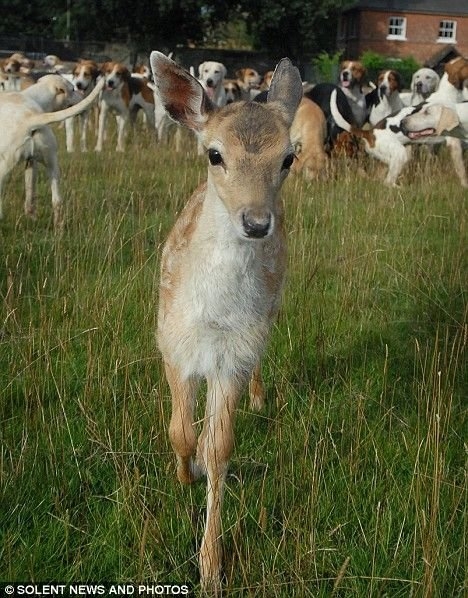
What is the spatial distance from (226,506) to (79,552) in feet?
1.90

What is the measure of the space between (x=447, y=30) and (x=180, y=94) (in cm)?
4562

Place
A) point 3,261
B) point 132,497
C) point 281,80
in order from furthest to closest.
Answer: point 3,261
point 281,80
point 132,497

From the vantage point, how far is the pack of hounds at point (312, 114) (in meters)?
6.48

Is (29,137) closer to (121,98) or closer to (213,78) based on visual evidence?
(121,98)

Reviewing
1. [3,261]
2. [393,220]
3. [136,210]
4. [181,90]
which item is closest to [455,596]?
[181,90]

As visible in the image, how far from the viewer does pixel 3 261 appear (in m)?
5.28

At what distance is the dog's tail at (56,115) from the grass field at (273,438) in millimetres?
1111

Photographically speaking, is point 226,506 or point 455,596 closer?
point 455,596

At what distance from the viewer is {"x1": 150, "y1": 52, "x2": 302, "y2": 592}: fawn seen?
2633mm

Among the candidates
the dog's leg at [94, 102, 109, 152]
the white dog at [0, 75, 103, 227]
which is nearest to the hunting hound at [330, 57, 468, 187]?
the dog's leg at [94, 102, 109, 152]

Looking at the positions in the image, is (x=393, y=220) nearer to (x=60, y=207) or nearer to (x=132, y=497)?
(x=60, y=207)

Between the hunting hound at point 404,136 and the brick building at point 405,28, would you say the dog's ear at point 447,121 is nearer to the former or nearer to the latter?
the hunting hound at point 404,136

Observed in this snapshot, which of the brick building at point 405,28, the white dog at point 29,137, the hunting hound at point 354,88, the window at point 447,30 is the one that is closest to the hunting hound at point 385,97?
the hunting hound at point 354,88

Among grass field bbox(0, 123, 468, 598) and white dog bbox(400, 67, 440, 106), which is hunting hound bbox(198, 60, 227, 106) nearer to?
white dog bbox(400, 67, 440, 106)
